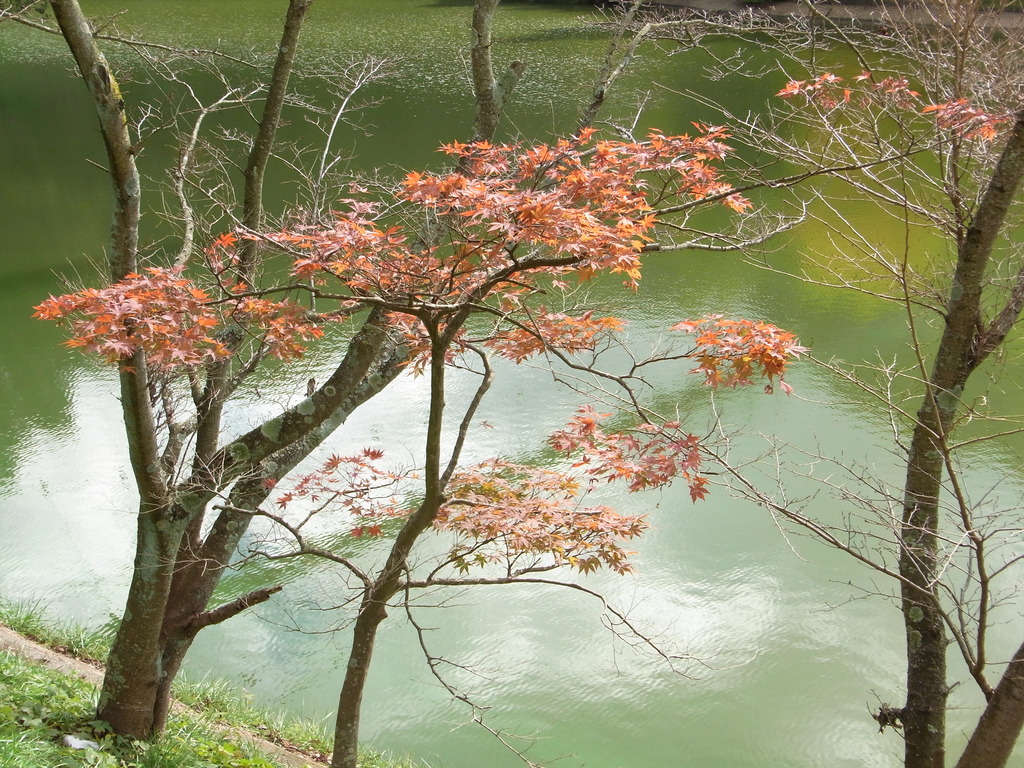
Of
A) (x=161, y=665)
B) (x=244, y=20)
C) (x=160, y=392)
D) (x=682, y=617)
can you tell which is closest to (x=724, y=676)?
(x=682, y=617)

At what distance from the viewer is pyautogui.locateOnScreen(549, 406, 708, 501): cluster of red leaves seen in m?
2.47

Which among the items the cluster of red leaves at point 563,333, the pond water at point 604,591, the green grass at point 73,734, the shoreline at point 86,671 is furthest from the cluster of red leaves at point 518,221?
the shoreline at point 86,671

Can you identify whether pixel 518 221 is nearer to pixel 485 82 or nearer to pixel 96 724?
pixel 485 82

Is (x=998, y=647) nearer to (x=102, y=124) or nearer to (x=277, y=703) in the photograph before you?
(x=277, y=703)

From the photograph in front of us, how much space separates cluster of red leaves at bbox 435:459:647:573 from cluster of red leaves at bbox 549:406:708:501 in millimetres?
217

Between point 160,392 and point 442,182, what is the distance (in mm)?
1401

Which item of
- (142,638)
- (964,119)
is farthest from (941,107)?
(142,638)

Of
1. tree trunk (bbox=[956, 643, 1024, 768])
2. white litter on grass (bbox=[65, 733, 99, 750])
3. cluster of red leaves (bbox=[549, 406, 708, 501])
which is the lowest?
white litter on grass (bbox=[65, 733, 99, 750])

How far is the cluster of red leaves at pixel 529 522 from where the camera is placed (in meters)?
2.97

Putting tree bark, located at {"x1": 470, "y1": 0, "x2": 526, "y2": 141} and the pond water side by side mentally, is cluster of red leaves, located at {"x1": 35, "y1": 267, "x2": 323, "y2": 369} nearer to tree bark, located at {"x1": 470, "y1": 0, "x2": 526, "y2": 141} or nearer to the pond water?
tree bark, located at {"x1": 470, "y1": 0, "x2": 526, "y2": 141}

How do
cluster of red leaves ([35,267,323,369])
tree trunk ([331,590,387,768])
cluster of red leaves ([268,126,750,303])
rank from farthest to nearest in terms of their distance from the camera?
1. tree trunk ([331,590,387,768])
2. cluster of red leaves ([35,267,323,369])
3. cluster of red leaves ([268,126,750,303])

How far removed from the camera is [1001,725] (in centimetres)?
251

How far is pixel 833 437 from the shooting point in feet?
19.3

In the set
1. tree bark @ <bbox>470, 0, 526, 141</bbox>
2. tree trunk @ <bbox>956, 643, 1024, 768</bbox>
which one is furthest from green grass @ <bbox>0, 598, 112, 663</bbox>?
tree trunk @ <bbox>956, 643, 1024, 768</bbox>
